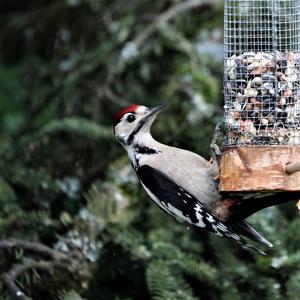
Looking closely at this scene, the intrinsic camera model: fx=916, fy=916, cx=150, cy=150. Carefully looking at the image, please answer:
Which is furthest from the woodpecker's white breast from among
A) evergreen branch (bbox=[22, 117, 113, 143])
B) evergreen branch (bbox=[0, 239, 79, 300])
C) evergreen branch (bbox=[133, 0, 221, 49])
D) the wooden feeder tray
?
evergreen branch (bbox=[133, 0, 221, 49])

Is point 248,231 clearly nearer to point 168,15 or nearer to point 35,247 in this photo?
point 35,247

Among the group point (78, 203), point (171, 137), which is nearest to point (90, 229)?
point (78, 203)

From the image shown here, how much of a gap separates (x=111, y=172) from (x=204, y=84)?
39.4 inches

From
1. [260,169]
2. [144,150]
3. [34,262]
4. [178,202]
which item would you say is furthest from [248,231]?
[34,262]

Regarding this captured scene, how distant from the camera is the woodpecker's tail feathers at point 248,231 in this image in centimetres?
488

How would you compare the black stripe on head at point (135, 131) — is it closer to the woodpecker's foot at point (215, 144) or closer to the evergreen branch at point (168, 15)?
the woodpecker's foot at point (215, 144)

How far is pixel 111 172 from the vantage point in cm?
579

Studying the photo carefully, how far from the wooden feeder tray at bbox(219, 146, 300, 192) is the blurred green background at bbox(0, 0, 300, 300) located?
62cm

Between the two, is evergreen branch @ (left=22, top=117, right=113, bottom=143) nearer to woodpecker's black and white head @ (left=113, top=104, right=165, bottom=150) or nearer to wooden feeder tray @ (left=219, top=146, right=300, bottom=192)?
woodpecker's black and white head @ (left=113, top=104, right=165, bottom=150)

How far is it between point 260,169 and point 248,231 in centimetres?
51

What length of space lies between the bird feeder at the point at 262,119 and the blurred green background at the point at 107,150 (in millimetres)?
615

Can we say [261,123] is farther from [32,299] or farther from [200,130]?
[32,299]

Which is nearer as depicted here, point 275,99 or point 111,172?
point 275,99

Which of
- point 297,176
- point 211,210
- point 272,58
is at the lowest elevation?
point 211,210
